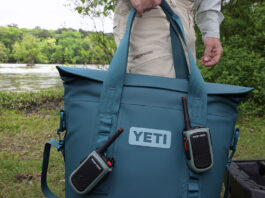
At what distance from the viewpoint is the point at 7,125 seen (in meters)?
4.39

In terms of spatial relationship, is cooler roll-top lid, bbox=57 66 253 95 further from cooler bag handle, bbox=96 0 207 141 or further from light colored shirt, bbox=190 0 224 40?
light colored shirt, bbox=190 0 224 40

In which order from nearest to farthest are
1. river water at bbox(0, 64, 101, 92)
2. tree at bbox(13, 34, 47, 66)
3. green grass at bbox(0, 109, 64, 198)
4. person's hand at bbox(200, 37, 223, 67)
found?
person's hand at bbox(200, 37, 223, 67) → green grass at bbox(0, 109, 64, 198) → river water at bbox(0, 64, 101, 92) → tree at bbox(13, 34, 47, 66)

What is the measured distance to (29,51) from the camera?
180 ft

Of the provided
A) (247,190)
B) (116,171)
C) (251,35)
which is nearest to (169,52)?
(116,171)

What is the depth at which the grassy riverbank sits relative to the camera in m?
2.37

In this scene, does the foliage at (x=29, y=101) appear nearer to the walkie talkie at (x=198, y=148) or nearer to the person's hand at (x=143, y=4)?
the person's hand at (x=143, y=4)

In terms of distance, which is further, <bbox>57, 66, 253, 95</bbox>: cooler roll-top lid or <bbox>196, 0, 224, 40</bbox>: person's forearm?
<bbox>196, 0, 224, 40</bbox>: person's forearm

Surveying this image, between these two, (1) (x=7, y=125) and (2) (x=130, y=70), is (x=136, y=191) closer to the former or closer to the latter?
(2) (x=130, y=70)

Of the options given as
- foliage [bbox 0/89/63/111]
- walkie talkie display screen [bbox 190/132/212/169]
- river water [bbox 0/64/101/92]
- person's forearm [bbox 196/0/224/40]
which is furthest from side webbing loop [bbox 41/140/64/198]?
foliage [bbox 0/89/63/111]

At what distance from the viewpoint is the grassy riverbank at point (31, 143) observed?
237 centimetres

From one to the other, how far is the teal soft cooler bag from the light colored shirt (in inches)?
17.8

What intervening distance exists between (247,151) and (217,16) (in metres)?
2.60

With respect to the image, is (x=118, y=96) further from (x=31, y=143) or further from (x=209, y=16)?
(x=31, y=143)

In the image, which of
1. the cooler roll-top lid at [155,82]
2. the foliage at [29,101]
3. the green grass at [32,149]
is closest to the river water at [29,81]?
the foliage at [29,101]
